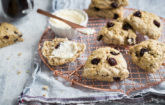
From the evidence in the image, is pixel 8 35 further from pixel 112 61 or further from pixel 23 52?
pixel 112 61

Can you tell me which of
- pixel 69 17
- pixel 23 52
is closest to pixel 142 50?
pixel 69 17

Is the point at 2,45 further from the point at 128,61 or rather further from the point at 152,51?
the point at 152,51

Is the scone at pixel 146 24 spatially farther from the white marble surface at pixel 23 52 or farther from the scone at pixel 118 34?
the white marble surface at pixel 23 52

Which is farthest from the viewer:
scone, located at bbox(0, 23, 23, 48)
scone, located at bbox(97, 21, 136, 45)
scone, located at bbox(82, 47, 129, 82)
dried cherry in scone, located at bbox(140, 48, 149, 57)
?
scone, located at bbox(0, 23, 23, 48)

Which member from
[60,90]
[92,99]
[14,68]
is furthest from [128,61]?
[14,68]

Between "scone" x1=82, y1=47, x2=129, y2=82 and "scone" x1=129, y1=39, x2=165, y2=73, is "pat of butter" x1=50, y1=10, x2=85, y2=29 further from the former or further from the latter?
"scone" x1=129, y1=39, x2=165, y2=73

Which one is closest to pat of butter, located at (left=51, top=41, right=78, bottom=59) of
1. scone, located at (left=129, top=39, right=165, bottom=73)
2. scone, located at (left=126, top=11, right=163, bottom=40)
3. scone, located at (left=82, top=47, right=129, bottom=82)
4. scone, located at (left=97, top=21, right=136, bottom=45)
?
scone, located at (left=82, top=47, right=129, bottom=82)
